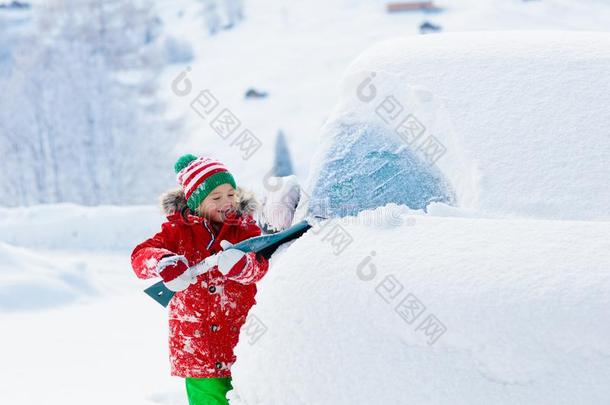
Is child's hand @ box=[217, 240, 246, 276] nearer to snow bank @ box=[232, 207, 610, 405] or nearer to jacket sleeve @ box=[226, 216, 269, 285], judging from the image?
jacket sleeve @ box=[226, 216, 269, 285]

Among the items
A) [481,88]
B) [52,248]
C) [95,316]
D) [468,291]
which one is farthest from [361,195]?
[52,248]

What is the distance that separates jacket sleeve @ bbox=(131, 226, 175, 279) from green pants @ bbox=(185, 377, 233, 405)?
41cm

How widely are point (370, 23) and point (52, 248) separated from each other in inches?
1776

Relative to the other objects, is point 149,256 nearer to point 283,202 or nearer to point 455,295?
point 283,202

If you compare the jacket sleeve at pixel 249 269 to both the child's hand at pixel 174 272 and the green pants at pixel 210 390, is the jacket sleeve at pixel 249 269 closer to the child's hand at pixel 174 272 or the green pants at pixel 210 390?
the child's hand at pixel 174 272

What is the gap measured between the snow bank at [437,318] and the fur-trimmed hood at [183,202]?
47 centimetres

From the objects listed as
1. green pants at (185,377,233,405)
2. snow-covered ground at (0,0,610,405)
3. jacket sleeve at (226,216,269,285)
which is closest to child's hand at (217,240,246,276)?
jacket sleeve at (226,216,269,285)

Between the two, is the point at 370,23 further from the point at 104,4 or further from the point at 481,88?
the point at 481,88

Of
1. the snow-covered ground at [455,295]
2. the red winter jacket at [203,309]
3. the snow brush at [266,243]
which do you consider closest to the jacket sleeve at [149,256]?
the red winter jacket at [203,309]

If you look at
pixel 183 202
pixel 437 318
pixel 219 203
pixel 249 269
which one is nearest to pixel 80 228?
pixel 183 202

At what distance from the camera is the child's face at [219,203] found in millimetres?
2361

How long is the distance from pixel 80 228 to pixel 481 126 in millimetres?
8565

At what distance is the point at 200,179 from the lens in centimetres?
234

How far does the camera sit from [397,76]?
8.82ft
